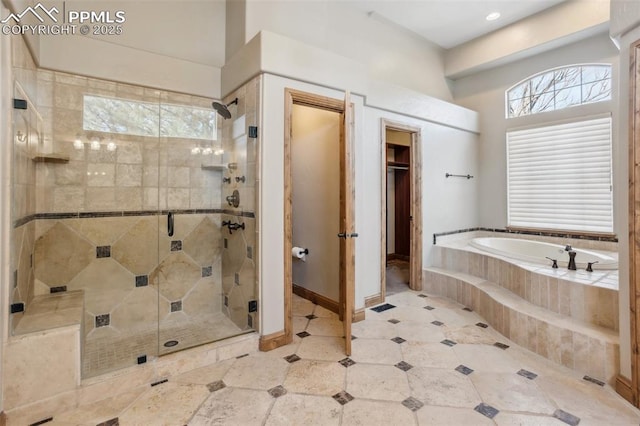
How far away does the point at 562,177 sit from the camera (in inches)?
160

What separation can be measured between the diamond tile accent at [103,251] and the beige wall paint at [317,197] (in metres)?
1.89

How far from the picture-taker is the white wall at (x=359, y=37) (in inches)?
112

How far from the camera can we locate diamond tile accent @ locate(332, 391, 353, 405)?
1.86m

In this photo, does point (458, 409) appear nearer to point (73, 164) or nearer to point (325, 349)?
point (325, 349)

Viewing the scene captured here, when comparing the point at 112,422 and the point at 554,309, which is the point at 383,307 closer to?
the point at 554,309

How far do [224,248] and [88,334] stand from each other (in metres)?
1.24

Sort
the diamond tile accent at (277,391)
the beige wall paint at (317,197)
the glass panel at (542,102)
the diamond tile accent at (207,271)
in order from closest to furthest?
the diamond tile accent at (277,391) → the diamond tile accent at (207,271) → the beige wall paint at (317,197) → the glass panel at (542,102)

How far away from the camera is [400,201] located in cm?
594

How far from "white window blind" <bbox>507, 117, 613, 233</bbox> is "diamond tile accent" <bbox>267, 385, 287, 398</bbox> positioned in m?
4.10

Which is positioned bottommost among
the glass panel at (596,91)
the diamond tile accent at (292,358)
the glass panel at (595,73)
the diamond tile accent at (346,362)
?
the diamond tile accent at (346,362)

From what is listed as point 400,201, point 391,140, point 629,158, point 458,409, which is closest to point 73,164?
point 458,409

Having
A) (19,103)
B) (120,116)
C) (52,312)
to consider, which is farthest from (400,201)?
(19,103)

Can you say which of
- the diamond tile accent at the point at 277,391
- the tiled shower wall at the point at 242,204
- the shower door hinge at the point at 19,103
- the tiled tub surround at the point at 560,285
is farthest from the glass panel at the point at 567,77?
the shower door hinge at the point at 19,103

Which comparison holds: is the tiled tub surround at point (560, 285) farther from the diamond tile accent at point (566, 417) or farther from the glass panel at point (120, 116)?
the glass panel at point (120, 116)
